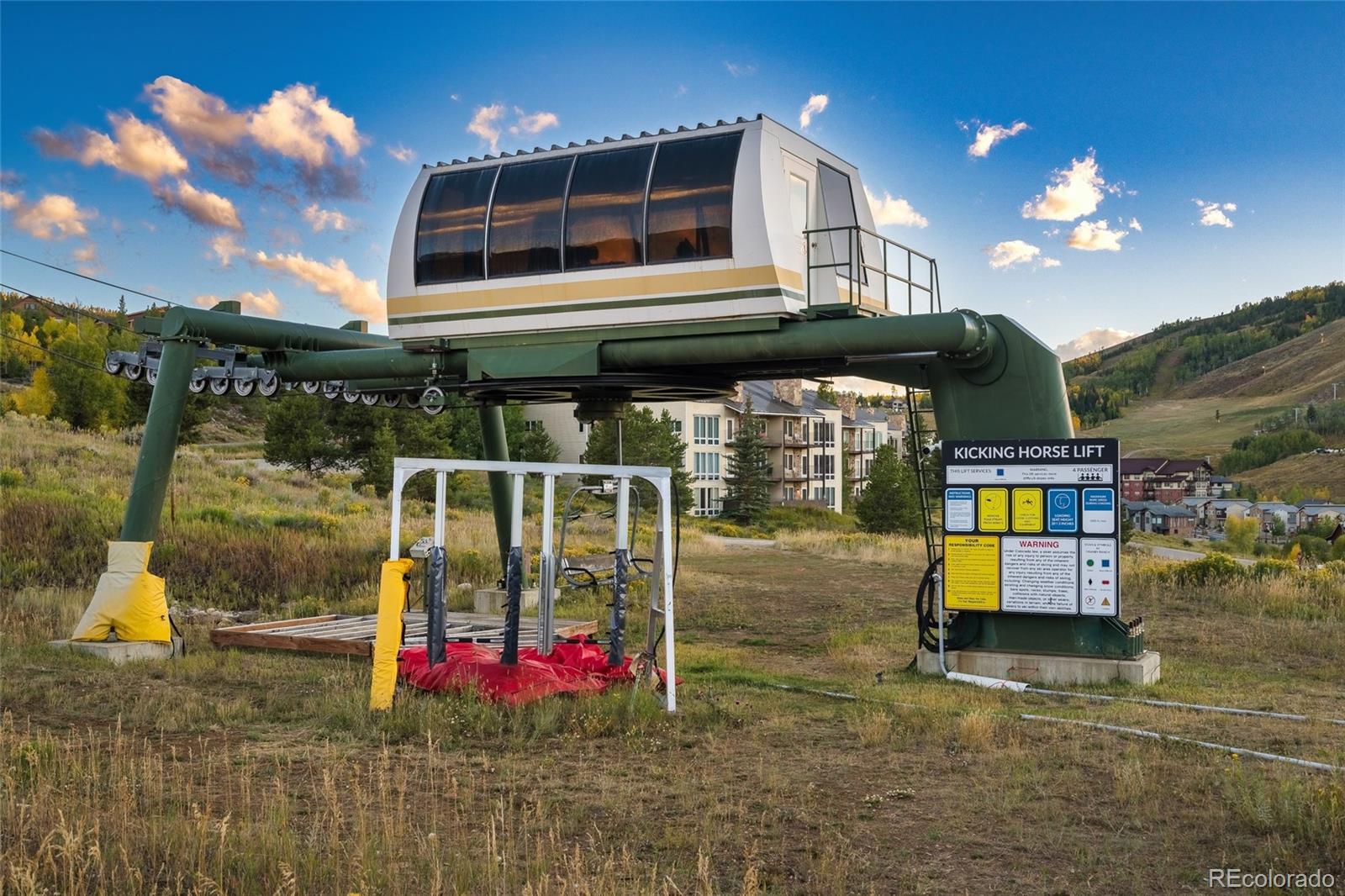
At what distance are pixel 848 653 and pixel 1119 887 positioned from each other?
9923 mm

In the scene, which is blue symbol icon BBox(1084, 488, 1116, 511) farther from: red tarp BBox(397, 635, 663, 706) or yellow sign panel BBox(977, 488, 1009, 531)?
red tarp BBox(397, 635, 663, 706)

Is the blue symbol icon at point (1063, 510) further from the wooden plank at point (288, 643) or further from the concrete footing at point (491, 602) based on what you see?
the concrete footing at point (491, 602)

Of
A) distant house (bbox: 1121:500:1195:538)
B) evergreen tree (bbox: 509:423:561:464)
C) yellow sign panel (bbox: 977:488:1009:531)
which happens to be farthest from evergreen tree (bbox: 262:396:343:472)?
distant house (bbox: 1121:500:1195:538)

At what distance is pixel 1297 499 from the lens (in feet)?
597

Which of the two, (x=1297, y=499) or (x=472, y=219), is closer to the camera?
(x=472, y=219)

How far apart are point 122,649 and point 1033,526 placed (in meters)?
12.5

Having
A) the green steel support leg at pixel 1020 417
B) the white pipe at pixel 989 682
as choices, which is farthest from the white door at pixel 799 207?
the white pipe at pixel 989 682

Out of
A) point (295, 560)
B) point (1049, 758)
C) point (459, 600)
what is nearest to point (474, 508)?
point (295, 560)

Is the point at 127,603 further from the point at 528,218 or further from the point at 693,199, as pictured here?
the point at 693,199

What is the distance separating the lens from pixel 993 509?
46.4 ft

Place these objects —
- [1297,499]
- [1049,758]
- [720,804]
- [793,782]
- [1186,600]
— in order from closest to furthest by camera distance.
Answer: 1. [720,804]
2. [793,782]
3. [1049,758]
4. [1186,600]
5. [1297,499]

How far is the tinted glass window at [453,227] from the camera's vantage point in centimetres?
1603

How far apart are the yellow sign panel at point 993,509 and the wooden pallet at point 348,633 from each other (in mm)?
6067

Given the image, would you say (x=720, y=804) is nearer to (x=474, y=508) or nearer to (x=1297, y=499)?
(x=474, y=508)
